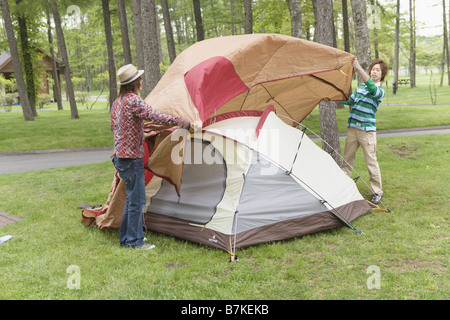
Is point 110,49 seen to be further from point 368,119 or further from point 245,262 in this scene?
point 245,262

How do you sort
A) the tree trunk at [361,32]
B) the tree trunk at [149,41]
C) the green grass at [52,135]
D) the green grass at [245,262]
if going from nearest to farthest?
1. the green grass at [245,262]
2. the tree trunk at [361,32]
3. the tree trunk at [149,41]
4. the green grass at [52,135]

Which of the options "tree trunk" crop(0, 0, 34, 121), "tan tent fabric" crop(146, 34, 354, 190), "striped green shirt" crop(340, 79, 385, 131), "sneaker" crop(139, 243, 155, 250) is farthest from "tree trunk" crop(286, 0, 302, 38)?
"tree trunk" crop(0, 0, 34, 121)

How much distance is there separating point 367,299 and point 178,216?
2343mm

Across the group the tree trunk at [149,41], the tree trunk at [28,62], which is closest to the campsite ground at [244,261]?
the tree trunk at [149,41]

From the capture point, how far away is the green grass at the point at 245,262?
354 centimetres

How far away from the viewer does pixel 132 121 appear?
14.4 feet

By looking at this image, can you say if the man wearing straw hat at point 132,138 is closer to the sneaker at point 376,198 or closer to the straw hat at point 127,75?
the straw hat at point 127,75

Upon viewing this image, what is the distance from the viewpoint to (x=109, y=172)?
29.4ft

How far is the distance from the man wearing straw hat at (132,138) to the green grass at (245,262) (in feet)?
0.97

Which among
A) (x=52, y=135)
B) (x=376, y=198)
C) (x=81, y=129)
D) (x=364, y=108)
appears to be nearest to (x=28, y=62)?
(x=81, y=129)

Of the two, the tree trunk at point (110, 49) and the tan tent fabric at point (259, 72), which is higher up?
the tree trunk at point (110, 49)

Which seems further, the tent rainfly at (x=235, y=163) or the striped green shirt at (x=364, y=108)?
the striped green shirt at (x=364, y=108)
